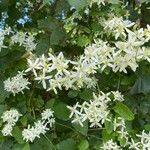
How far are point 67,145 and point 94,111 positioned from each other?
143mm

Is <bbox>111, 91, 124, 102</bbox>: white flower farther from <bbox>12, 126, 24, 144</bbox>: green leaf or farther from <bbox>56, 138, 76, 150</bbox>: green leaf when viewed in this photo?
<bbox>12, 126, 24, 144</bbox>: green leaf

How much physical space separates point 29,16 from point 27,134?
680mm

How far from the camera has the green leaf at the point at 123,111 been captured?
144 centimetres

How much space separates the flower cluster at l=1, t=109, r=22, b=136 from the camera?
1479 mm

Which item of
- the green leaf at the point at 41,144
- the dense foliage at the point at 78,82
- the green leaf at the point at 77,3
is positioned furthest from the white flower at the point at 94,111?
the green leaf at the point at 77,3

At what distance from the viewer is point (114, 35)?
58.0 inches

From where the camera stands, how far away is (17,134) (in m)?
1.48

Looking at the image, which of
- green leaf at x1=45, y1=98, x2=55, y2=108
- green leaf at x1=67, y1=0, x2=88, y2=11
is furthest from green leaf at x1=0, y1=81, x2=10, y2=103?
green leaf at x1=67, y1=0, x2=88, y2=11

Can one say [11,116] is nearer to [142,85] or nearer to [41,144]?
[41,144]

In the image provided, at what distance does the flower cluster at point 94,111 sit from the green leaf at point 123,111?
31 millimetres

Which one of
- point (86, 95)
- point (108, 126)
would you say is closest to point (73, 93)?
point (86, 95)

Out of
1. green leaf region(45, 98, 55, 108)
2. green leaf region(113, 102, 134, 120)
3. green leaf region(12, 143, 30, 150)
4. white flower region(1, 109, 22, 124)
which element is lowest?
green leaf region(12, 143, 30, 150)

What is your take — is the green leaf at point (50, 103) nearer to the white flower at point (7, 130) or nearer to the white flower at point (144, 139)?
the white flower at point (7, 130)

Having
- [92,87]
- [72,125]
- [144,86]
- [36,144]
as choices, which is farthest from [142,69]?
[36,144]
